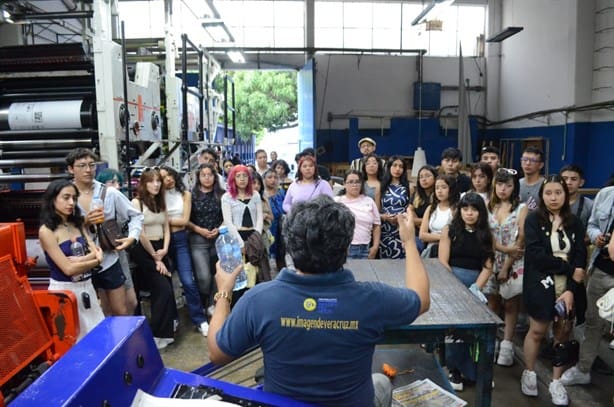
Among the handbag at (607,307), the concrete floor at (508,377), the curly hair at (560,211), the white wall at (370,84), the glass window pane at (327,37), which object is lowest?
the concrete floor at (508,377)

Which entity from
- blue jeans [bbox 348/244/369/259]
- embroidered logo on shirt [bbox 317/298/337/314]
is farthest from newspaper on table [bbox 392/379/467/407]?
embroidered logo on shirt [bbox 317/298/337/314]

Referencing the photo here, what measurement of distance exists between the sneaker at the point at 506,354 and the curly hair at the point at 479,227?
742 millimetres

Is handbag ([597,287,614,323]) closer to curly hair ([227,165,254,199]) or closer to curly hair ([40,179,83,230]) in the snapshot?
curly hair ([227,165,254,199])

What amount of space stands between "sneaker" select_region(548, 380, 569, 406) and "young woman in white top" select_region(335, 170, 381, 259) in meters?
1.66

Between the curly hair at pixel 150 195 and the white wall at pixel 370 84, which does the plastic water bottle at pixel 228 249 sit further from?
the white wall at pixel 370 84

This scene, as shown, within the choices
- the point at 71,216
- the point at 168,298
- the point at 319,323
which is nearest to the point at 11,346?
the point at 71,216

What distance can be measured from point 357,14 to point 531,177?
31.2 feet

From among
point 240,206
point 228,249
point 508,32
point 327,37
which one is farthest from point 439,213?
point 327,37

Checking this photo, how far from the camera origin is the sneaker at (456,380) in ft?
9.80

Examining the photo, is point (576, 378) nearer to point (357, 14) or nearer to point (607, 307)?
point (607, 307)

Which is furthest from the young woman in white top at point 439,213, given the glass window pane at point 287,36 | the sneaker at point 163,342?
the glass window pane at point 287,36

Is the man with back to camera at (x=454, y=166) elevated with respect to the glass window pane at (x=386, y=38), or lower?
lower

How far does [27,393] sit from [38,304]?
1830 millimetres

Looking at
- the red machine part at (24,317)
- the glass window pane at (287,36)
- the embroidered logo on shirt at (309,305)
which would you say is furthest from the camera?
the glass window pane at (287,36)
